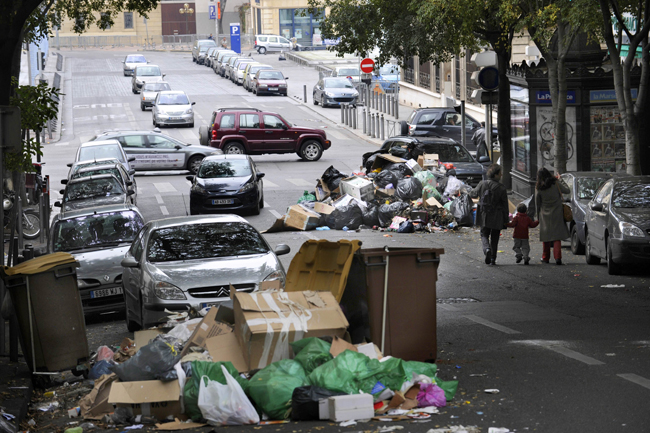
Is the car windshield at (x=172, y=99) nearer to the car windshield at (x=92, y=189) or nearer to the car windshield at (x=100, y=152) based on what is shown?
the car windshield at (x=100, y=152)

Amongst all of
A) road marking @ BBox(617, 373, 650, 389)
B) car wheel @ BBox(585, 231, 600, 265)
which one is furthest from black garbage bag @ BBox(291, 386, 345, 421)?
car wheel @ BBox(585, 231, 600, 265)

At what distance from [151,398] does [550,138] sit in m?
17.1

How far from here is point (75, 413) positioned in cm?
729

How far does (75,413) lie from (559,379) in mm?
3943

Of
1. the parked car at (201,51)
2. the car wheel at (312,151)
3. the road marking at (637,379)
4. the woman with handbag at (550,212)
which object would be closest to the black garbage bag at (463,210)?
the woman with handbag at (550,212)

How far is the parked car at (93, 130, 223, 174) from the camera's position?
29.6 metres

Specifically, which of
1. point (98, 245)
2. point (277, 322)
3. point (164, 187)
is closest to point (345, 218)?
point (98, 245)

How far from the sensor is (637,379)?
24.0 ft

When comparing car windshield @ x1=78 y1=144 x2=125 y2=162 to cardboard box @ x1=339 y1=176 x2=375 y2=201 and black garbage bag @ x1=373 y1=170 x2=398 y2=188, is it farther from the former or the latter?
black garbage bag @ x1=373 y1=170 x2=398 y2=188

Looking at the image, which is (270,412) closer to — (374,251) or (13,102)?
(374,251)

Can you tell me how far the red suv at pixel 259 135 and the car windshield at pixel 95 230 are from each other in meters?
17.3

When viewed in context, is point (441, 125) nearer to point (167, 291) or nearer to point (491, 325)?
point (491, 325)

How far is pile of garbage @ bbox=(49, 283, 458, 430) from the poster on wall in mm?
15051

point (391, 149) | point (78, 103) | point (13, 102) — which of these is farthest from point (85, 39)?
point (13, 102)
